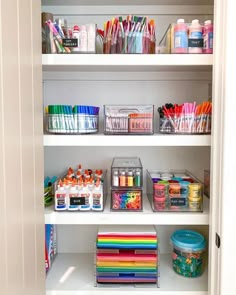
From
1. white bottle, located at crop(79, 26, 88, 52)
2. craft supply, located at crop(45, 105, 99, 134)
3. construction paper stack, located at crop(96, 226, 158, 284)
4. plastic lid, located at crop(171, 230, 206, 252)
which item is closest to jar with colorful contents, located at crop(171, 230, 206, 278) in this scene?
plastic lid, located at crop(171, 230, 206, 252)

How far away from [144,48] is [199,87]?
1.31 ft

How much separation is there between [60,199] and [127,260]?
0.34m

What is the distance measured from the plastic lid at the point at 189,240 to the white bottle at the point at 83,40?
826mm

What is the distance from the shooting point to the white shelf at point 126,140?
1.12 meters

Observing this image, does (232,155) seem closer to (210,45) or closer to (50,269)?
(210,45)

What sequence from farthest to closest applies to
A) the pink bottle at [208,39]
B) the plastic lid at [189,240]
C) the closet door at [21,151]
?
the plastic lid at [189,240] < the pink bottle at [208,39] < the closet door at [21,151]

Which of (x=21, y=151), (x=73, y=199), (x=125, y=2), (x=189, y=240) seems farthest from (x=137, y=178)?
(x=125, y=2)

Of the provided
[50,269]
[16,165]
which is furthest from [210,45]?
[50,269]

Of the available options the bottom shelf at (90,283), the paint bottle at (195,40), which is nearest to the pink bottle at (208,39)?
the paint bottle at (195,40)

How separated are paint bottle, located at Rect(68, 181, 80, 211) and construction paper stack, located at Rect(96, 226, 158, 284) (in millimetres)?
159

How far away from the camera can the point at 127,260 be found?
1174mm

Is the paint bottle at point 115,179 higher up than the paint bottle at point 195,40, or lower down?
lower down

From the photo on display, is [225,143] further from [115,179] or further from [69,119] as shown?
[69,119]

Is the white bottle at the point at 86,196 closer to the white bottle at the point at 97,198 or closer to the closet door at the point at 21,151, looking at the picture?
the white bottle at the point at 97,198
